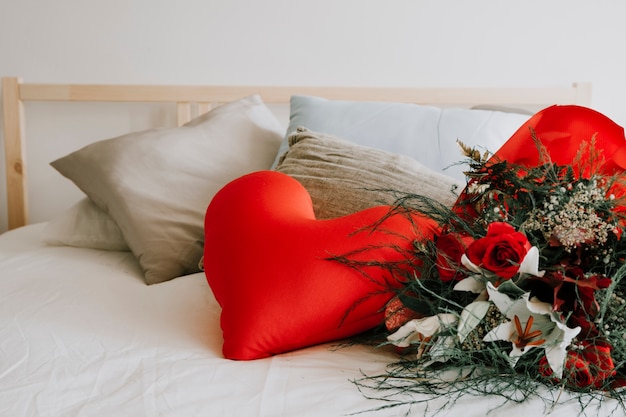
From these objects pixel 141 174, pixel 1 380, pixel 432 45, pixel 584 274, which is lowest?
pixel 1 380

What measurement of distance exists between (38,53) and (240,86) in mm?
659

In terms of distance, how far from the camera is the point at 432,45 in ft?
6.70

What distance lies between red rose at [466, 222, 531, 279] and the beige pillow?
0.35 meters

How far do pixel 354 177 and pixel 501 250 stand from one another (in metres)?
0.53

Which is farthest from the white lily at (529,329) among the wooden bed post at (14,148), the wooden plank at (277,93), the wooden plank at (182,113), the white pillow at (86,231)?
the wooden bed post at (14,148)

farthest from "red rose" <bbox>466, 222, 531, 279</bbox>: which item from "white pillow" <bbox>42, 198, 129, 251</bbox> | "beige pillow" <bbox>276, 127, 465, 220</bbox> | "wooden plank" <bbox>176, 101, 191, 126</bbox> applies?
"wooden plank" <bbox>176, 101, 191, 126</bbox>

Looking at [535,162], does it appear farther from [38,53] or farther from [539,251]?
[38,53]

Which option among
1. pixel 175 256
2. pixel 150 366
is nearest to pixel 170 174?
pixel 175 256

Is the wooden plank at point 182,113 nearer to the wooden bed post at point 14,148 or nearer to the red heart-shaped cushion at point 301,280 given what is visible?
the wooden bed post at point 14,148

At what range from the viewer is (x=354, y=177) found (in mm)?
1233

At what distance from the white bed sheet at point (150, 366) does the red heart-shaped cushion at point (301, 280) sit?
4 cm

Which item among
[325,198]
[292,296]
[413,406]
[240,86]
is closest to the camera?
[413,406]

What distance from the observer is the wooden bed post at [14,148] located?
1956mm

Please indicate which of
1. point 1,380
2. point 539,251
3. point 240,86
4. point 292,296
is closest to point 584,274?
point 539,251
